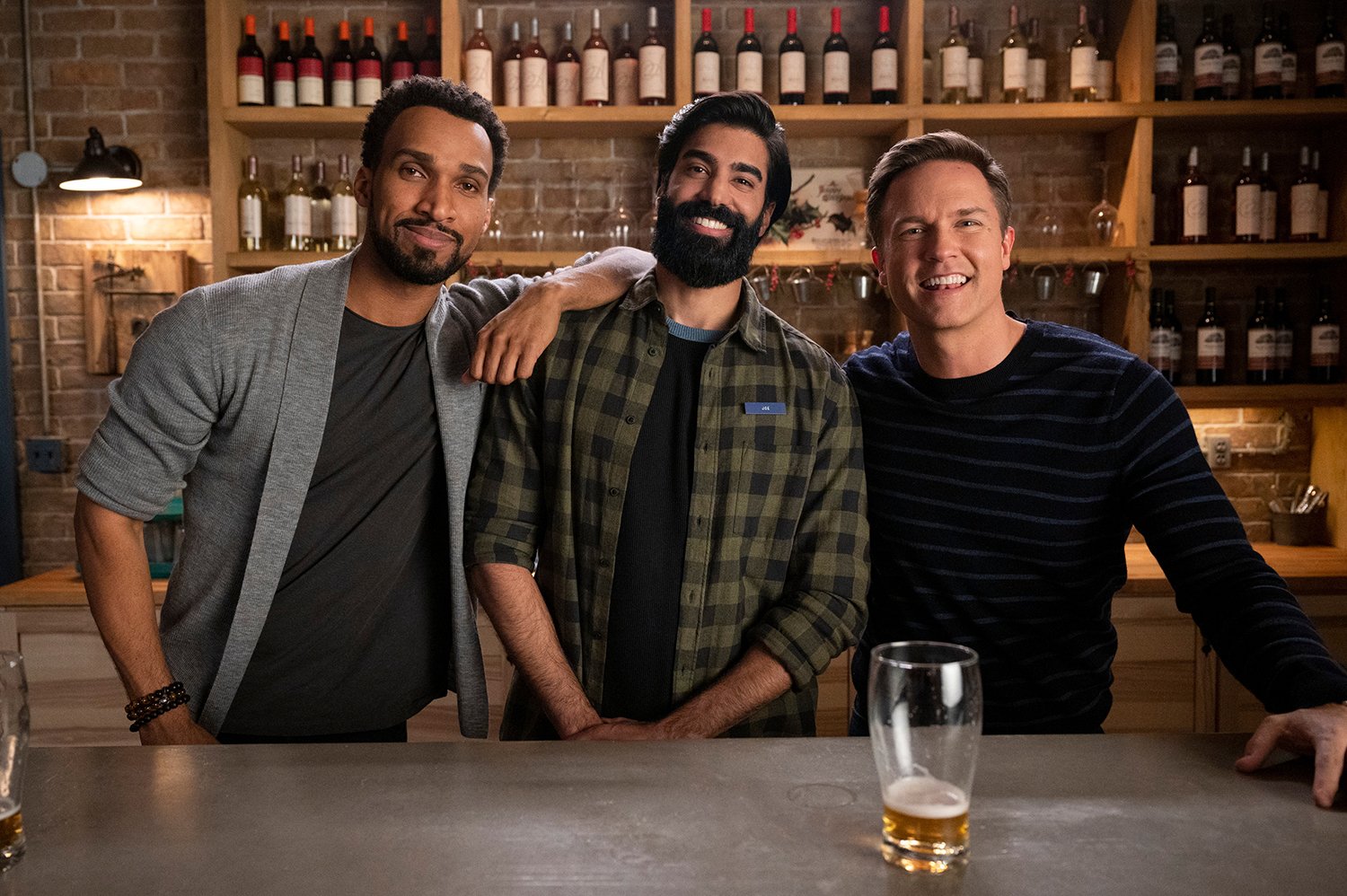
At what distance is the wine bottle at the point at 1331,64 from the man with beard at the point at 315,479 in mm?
3030

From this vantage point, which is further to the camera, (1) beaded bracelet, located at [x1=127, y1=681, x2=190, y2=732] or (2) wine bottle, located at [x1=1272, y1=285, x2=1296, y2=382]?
(2) wine bottle, located at [x1=1272, y1=285, x2=1296, y2=382]

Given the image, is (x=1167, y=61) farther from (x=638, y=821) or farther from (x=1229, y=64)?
(x=638, y=821)

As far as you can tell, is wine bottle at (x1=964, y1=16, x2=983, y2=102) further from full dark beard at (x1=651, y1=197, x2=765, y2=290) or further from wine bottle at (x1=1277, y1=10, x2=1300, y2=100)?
full dark beard at (x1=651, y1=197, x2=765, y2=290)

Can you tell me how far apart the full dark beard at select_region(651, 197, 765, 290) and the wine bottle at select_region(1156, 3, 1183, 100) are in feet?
8.09

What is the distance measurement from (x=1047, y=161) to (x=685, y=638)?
2.81 metres

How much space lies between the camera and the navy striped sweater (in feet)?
5.24

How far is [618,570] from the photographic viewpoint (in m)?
1.63

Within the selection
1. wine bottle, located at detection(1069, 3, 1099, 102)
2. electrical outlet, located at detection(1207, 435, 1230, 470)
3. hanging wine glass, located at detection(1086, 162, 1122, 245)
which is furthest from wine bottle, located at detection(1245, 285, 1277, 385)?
wine bottle, located at detection(1069, 3, 1099, 102)

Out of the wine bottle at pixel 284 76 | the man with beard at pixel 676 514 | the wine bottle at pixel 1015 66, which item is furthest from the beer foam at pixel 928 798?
the wine bottle at pixel 284 76

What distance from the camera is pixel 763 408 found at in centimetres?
168

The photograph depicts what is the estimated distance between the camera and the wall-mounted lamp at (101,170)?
11.0 feet

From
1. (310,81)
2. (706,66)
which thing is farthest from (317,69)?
(706,66)

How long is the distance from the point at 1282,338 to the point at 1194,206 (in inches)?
21.2

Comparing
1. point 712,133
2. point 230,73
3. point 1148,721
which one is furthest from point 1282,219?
point 230,73
